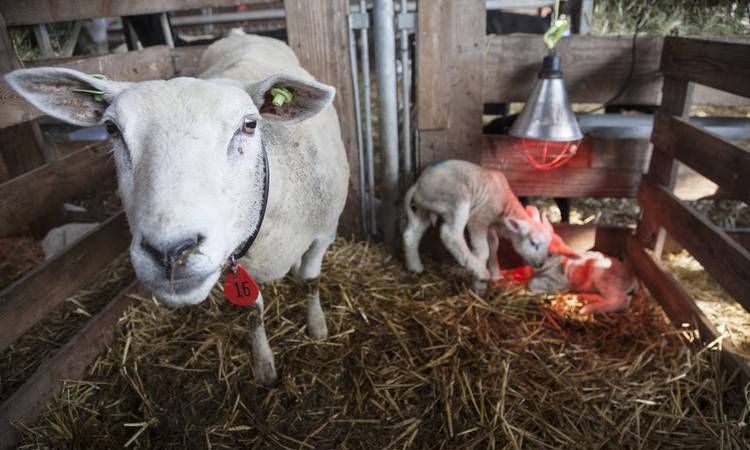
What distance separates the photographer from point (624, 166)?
3.33m

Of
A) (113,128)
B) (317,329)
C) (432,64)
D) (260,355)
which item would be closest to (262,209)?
(113,128)

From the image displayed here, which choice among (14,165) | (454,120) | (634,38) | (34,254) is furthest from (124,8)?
(634,38)

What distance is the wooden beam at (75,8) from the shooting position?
3146 mm

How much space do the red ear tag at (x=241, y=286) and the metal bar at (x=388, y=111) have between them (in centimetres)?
170

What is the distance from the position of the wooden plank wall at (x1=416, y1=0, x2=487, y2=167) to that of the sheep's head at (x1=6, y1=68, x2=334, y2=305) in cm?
150

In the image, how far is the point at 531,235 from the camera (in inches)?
126

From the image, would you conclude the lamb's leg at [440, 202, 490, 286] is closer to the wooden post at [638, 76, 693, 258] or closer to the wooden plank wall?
the wooden plank wall

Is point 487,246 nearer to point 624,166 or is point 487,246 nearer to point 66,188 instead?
point 624,166

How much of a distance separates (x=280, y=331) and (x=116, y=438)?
102 cm

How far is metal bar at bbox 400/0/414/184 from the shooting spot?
320cm

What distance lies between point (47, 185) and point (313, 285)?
67.4 inches

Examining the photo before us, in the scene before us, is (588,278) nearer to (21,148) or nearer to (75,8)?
(75,8)

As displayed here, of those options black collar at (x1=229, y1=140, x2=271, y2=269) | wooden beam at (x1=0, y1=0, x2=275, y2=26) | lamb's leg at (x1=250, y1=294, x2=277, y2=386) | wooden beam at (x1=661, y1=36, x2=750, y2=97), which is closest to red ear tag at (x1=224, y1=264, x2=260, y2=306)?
black collar at (x1=229, y1=140, x2=271, y2=269)

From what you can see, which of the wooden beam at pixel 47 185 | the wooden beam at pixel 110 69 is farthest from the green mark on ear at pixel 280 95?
the wooden beam at pixel 110 69
